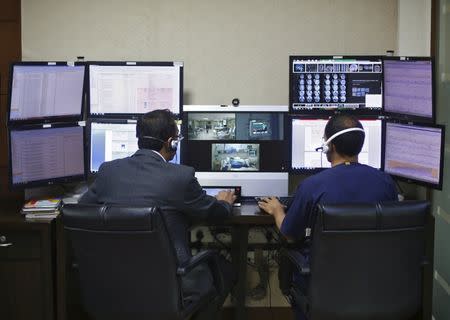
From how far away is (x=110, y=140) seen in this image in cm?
372

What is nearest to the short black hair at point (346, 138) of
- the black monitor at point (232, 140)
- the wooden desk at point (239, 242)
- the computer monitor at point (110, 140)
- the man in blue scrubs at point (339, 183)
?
the man in blue scrubs at point (339, 183)

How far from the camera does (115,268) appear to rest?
262 cm

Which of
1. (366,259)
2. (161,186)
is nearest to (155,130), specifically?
(161,186)

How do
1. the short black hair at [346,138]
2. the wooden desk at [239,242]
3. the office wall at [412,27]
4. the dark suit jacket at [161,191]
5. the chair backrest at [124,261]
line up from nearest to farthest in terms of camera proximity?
the chair backrest at [124,261]
the dark suit jacket at [161,191]
the short black hair at [346,138]
the wooden desk at [239,242]
the office wall at [412,27]

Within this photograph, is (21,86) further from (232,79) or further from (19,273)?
(232,79)

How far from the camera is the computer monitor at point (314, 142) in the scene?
3.69 meters

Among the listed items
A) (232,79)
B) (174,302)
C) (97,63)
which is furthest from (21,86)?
(174,302)

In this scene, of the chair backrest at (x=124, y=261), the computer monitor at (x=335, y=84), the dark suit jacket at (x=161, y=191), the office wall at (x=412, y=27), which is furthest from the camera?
the office wall at (x=412, y=27)

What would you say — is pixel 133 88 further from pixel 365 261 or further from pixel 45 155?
pixel 365 261

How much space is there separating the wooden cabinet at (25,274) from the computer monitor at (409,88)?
186 centimetres

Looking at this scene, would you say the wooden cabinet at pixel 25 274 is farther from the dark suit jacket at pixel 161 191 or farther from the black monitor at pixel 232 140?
the black monitor at pixel 232 140

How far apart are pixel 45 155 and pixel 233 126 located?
1.00 meters

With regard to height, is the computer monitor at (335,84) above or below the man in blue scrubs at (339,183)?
above

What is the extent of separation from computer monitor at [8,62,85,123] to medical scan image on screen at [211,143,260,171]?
29.8 inches
